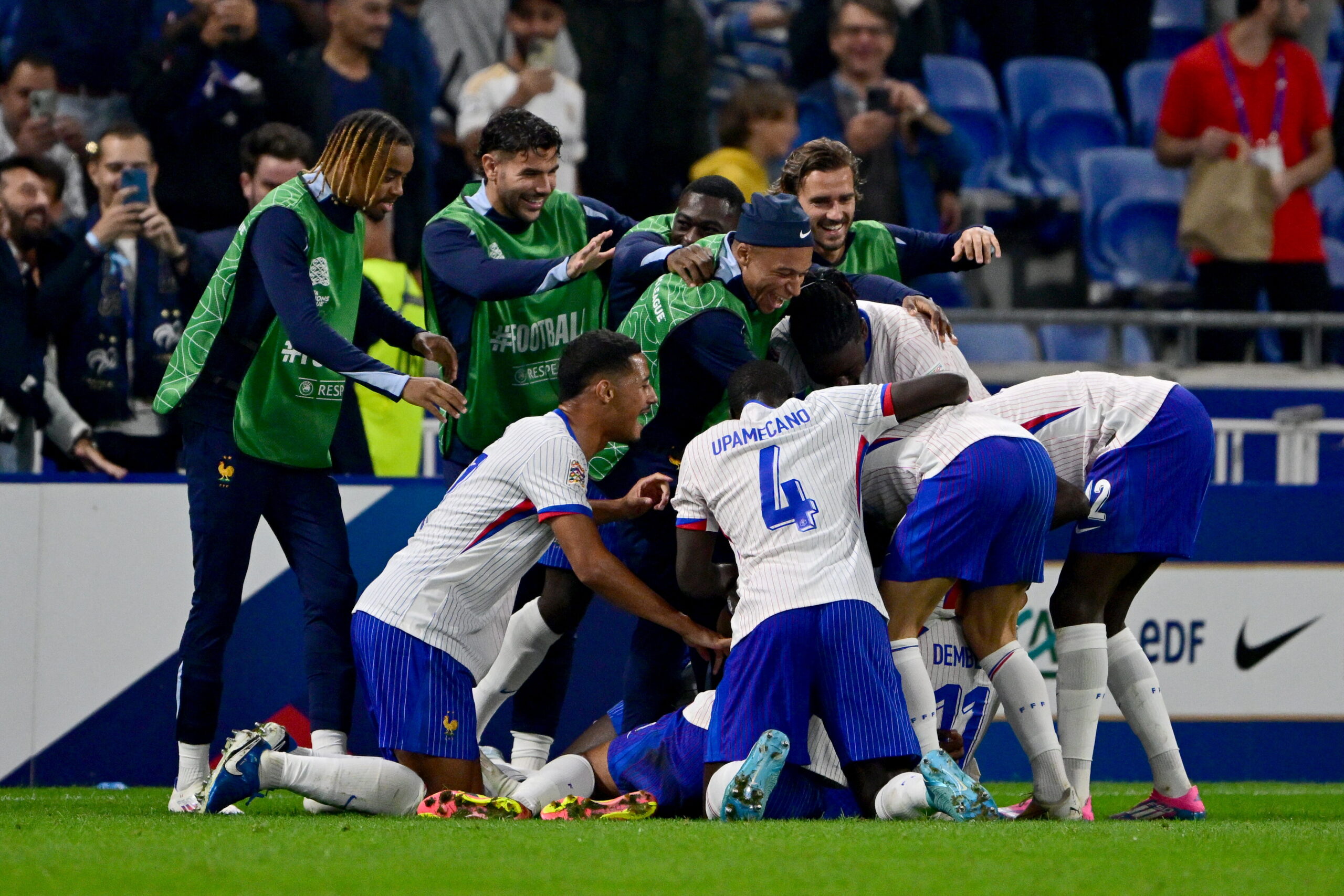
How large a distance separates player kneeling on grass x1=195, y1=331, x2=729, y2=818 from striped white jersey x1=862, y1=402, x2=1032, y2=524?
773 mm

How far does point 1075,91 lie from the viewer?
41.2ft

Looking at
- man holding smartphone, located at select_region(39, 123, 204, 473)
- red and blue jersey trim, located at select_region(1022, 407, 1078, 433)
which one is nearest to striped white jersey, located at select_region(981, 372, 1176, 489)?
red and blue jersey trim, located at select_region(1022, 407, 1078, 433)

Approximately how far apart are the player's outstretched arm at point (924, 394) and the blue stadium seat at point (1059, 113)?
7329 mm

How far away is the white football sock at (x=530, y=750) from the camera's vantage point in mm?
6219

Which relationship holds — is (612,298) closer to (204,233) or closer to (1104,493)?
(1104,493)

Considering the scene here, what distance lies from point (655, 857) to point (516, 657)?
201 cm

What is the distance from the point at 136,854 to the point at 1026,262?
28.9 ft

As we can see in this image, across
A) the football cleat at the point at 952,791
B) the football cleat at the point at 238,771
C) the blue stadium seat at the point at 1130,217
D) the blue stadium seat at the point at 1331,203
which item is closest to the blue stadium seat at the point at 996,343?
the blue stadium seat at the point at 1130,217

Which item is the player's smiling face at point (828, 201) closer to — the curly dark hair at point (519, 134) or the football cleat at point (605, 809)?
the curly dark hair at point (519, 134)

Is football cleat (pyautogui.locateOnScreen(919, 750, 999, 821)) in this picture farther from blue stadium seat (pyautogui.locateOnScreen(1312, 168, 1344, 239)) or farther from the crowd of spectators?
blue stadium seat (pyautogui.locateOnScreen(1312, 168, 1344, 239))

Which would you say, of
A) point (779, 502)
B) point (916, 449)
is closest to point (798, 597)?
point (779, 502)

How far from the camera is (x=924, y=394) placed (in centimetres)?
531

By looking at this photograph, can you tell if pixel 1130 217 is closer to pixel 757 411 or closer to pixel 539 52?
pixel 539 52

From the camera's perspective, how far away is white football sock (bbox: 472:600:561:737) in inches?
237
